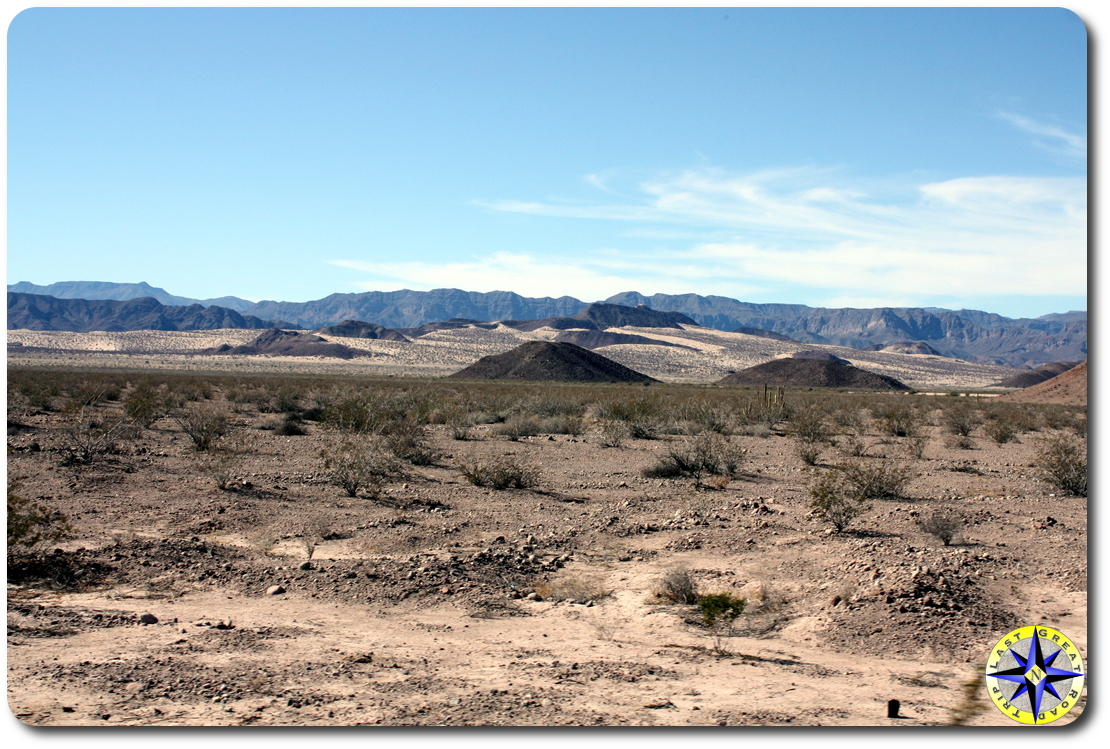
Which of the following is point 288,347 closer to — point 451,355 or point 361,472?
point 451,355

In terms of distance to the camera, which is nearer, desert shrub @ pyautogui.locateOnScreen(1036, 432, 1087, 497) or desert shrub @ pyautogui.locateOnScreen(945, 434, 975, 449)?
desert shrub @ pyautogui.locateOnScreen(1036, 432, 1087, 497)

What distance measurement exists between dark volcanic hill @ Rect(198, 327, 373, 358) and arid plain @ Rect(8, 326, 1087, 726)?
13000cm

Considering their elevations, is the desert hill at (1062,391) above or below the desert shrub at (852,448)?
above

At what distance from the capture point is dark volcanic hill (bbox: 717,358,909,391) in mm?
107688

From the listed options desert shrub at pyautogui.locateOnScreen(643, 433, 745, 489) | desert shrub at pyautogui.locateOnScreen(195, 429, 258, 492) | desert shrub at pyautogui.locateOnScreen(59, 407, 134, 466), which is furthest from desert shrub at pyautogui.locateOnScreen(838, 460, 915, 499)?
desert shrub at pyautogui.locateOnScreen(59, 407, 134, 466)

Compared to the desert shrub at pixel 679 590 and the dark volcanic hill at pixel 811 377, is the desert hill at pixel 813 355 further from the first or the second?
the desert shrub at pixel 679 590

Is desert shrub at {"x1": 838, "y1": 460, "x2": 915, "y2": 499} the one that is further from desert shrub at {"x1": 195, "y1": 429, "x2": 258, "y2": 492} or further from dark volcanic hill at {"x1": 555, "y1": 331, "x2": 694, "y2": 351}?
dark volcanic hill at {"x1": 555, "y1": 331, "x2": 694, "y2": 351}

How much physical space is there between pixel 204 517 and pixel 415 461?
23.4 feet

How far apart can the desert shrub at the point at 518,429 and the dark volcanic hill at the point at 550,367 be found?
6652cm

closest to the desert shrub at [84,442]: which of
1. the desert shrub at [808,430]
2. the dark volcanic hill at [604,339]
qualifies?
the desert shrub at [808,430]

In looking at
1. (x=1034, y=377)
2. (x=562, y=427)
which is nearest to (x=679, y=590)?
(x=562, y=427)

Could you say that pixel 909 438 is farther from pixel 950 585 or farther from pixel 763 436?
pixel 950 585

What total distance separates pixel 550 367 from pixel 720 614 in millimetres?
92193

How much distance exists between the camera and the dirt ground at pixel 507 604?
18.7 feet
